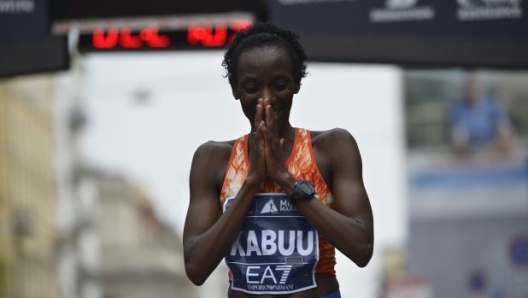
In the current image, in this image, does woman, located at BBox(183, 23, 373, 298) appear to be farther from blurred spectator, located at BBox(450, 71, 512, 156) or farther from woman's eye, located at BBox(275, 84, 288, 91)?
blurred spectator, located at BBox(450, 71, 512, 156)

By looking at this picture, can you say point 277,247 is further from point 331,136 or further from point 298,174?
point 331,136

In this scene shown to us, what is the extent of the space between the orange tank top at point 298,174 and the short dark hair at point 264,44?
227 millimetres

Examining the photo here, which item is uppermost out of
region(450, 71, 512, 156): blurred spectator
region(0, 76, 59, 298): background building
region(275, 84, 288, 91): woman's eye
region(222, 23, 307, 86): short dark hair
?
region(222, 23, 307, 86): short dark hair

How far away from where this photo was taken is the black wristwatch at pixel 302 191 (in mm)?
5379

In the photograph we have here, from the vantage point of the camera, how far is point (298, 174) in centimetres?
554

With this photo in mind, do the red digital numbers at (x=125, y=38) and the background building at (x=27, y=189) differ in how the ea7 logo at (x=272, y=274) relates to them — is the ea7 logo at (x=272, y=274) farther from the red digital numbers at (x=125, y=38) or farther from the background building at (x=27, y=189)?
the background building at (x=27, y=189)

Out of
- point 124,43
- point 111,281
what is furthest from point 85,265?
point 124,43

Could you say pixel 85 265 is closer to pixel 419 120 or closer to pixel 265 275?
pixel 419 120

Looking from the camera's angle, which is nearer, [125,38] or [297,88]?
[297,88]

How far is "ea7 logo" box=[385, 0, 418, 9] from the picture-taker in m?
8.76

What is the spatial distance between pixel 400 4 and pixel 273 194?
3.46 meters

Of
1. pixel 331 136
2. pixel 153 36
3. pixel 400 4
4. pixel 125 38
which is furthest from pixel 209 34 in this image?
pixel 331 136

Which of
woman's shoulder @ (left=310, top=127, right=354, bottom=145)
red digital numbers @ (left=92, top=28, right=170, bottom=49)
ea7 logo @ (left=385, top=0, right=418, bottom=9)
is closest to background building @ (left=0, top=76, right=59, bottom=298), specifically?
red digital numbers @ (left=92, top=28, right=170, bottom=49)

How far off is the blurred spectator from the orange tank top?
31.7 meters
